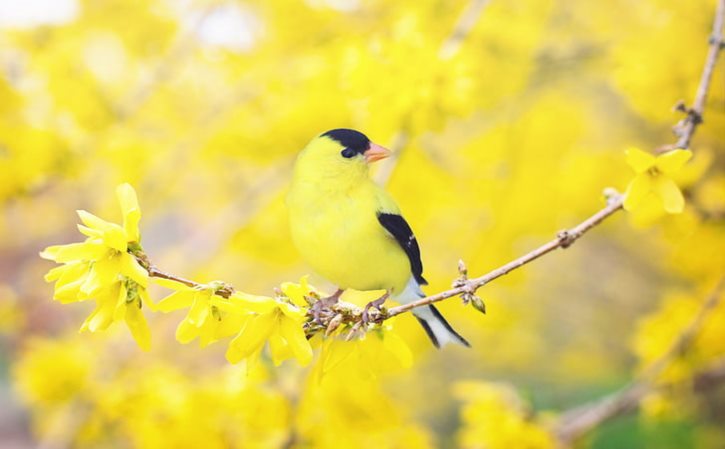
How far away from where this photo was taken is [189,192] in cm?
270

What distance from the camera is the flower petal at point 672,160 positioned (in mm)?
623

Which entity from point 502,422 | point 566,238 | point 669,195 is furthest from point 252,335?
point 502,422

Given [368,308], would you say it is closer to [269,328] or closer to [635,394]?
[269,328]

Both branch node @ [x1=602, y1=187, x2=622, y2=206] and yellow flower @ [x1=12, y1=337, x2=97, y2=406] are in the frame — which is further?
yellow flower @ [x1=12, y1=337, x2=97, y2=406]

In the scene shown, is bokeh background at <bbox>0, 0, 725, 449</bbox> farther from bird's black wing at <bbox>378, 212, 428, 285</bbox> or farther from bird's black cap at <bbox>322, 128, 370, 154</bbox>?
bird's black cap at <bbox>322, 128, 370, 154</bbox>

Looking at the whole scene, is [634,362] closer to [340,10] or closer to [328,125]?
[340,10]

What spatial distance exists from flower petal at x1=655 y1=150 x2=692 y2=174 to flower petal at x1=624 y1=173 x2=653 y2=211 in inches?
0.6

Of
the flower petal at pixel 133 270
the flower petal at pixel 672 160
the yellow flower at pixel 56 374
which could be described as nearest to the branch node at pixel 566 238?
the flower petal at pixel 672 160

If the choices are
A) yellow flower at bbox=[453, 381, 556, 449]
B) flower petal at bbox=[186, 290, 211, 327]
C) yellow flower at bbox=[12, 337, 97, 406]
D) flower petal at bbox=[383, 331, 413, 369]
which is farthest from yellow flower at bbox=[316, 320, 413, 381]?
yellow flower at bbox=[12, 337, 97, 406]

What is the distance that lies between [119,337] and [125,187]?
1.54m

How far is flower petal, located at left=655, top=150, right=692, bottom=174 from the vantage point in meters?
0.62

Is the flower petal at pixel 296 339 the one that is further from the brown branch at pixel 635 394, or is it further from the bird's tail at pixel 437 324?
the brown branch at pixel 635 394

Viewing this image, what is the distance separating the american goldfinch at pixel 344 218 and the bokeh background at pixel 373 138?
0.34 ft

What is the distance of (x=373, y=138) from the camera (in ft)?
3.16
